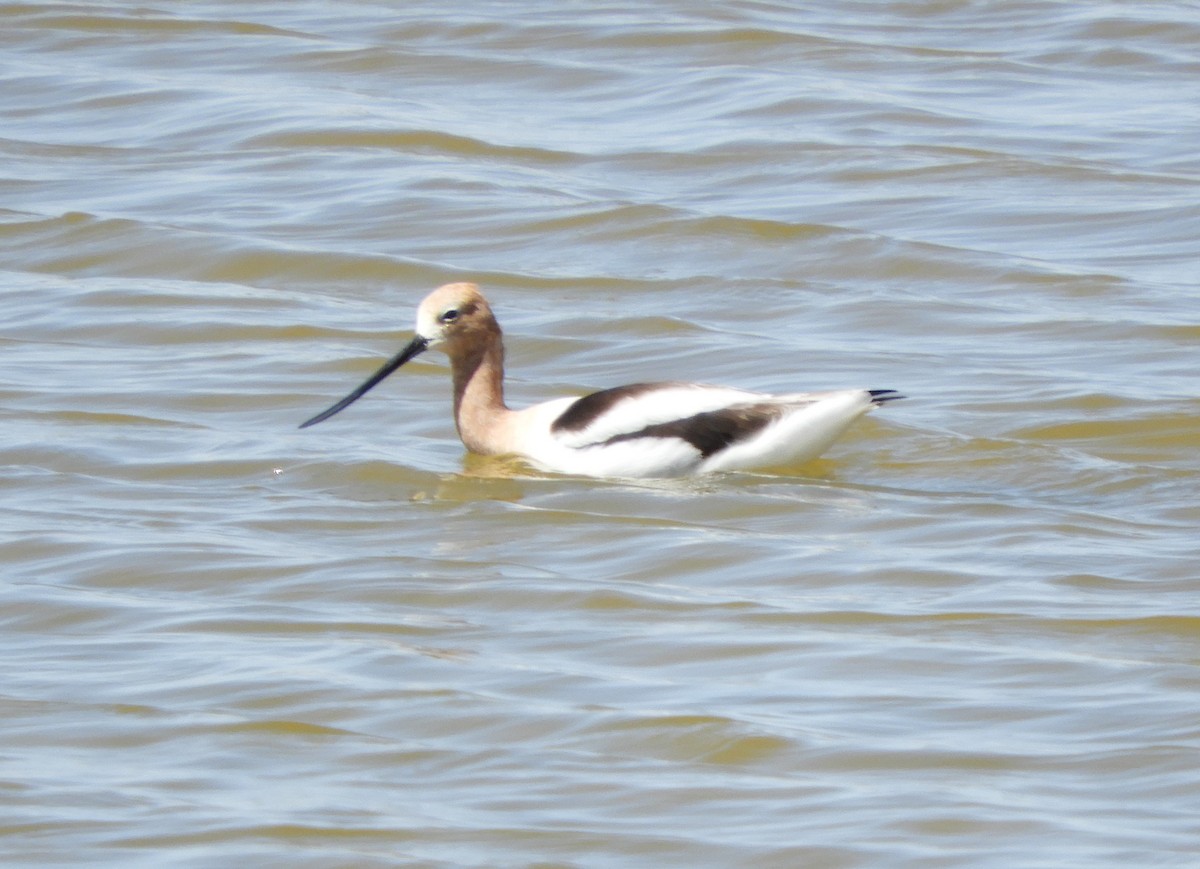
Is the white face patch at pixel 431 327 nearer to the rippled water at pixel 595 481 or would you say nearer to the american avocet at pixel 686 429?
the rippled water at pixel 595 481

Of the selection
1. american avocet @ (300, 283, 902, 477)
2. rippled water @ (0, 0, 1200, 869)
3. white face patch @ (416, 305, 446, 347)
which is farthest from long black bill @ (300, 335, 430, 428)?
american avocet @ (300, 283, 902, 477)

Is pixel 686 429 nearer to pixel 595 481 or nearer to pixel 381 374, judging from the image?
pixel 595 481

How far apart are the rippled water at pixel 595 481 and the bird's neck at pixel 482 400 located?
0.14 m

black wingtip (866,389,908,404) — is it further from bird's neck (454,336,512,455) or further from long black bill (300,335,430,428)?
long black bill (300,335,430,428)

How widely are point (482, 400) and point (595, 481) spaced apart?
0.76 m

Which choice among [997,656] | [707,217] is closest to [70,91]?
[707,217]

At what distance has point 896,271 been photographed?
35.9 feet

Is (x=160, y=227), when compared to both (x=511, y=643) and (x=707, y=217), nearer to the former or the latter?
(x=707, y=217)

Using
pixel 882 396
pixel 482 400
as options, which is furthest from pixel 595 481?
pixel 882 396

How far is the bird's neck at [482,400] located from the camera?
8.85 meters

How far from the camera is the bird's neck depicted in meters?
8.85

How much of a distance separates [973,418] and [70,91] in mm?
7362

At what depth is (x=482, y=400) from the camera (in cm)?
897

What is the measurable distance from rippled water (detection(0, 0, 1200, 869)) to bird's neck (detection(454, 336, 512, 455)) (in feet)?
0.46
